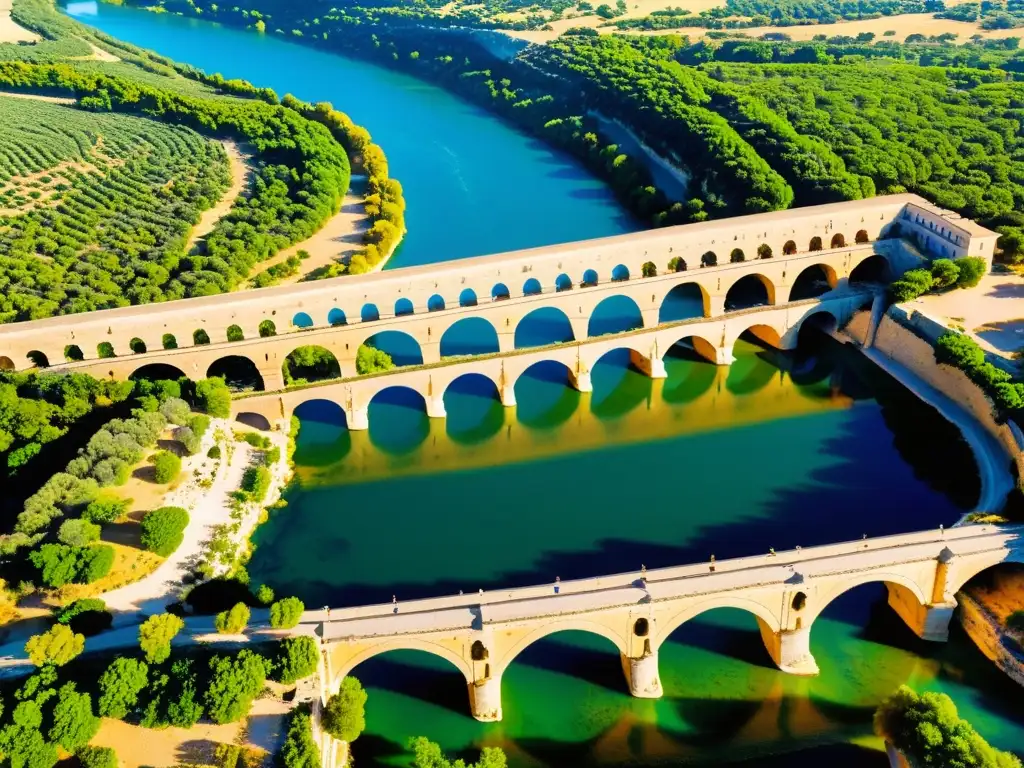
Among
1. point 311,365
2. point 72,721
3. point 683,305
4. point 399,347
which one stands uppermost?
point 72,721

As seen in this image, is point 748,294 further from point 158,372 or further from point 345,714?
point 345,714

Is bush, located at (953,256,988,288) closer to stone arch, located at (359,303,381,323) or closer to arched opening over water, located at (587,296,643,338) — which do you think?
arched opening over water, located at (587,296,643,338)

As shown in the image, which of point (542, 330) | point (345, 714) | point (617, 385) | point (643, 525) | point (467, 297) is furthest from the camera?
point (542, 330)

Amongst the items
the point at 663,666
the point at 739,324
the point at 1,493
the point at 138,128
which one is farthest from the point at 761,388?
the point at 138,128

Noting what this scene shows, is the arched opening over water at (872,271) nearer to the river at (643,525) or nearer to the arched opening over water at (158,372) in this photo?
the river at (643,525)

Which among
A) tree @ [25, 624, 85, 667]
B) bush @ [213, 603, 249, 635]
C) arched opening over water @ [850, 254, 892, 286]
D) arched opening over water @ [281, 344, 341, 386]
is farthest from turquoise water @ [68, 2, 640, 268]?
tree @ [25, 624, 85, 667]

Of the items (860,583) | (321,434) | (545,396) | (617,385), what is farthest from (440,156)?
(860,583)

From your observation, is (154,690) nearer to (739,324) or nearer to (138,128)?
(739,324)
